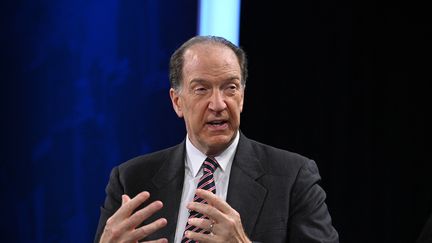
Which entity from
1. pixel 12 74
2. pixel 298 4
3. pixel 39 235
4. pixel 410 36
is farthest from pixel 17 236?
pixel 410 36

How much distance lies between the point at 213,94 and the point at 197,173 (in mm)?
284

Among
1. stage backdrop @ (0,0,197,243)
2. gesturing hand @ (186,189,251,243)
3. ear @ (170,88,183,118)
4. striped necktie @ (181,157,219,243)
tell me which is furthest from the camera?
stage backdrop @ (0,0,197,243)

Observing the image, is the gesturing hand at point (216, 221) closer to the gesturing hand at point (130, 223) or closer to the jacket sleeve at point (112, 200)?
the gesturing hand at point (130, 223)

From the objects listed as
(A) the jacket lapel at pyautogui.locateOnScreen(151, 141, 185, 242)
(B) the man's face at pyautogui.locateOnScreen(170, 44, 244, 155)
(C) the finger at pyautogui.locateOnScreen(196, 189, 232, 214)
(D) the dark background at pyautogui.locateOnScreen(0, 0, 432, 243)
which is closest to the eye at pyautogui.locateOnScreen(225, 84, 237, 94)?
(B) the man's face at pyautogui.locateOnScreen(170, 44, 244, 155)

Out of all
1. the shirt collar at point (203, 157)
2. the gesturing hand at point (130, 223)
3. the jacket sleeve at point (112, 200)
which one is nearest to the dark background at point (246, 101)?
the jacket sleeve at point (112, 200)

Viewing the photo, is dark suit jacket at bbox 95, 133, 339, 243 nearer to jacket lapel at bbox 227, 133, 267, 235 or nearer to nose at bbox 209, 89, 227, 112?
jacket lapel at bbox 227, 133, 267, 235

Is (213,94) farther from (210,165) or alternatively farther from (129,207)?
(129,207)

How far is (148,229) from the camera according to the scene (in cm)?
196

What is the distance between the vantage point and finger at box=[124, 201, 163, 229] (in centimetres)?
196

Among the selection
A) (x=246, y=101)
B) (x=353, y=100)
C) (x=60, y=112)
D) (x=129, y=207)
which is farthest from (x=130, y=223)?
(x=353, y=100)

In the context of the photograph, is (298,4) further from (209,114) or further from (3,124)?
(3,124)

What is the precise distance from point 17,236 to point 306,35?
1.52 metres

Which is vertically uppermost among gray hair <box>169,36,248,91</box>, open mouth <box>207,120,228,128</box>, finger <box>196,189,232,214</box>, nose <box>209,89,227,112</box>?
gray hair <box>169,36,248,91</box>

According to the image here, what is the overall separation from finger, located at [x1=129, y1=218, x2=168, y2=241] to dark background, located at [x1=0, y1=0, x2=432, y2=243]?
3.69ft
